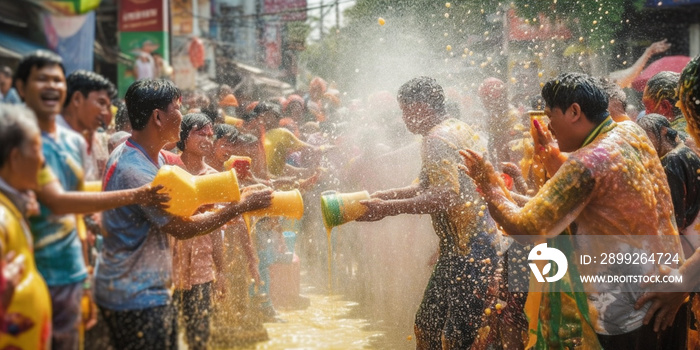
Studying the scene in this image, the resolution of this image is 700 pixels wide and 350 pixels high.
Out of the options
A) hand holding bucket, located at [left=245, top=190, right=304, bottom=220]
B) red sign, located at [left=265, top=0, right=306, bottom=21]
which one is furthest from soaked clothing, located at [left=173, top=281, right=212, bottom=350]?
red sign, located at [left=265, top=0, right=306, bottom=21]

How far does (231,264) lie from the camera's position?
257 inches

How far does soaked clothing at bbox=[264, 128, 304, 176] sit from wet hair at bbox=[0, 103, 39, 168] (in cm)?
585

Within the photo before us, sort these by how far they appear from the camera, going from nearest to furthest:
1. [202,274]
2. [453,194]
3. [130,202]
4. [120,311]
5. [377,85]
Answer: [130,202], [120,311], [453,194], [202,274], [377,85]

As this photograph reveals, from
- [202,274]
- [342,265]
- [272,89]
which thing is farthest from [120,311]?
[272,89]

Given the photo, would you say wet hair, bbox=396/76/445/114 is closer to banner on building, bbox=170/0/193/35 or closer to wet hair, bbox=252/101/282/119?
wet hair, bbox=252/101/282/119

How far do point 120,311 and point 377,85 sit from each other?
28.7ft

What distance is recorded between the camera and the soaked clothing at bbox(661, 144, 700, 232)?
4.51 m

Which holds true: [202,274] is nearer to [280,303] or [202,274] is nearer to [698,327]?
[280,303]

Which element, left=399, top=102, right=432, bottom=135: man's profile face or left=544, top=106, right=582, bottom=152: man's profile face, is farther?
left=399, top=102, right=432, bottom=135: man's profile face

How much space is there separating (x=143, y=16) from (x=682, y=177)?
1698 centimetres

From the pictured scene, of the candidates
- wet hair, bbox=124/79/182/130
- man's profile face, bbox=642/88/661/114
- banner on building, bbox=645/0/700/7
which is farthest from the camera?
banner on building, bbox=645/0/700/7

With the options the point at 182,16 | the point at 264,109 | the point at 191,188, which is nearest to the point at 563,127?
the point at 191,188

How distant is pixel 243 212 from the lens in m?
3.99

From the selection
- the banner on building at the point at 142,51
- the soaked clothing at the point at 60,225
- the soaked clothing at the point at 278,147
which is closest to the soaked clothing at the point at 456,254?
the soaked clothing at the point at 60,225
